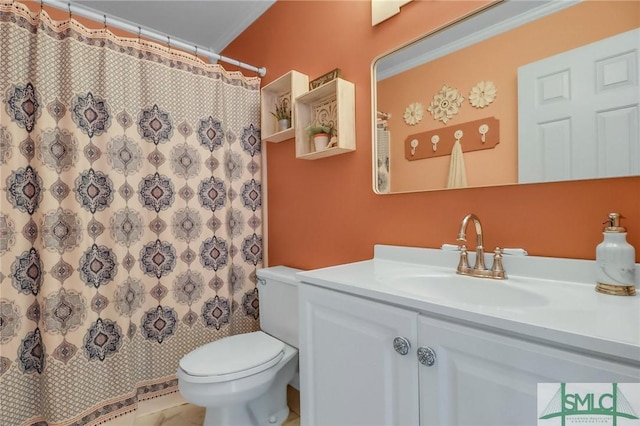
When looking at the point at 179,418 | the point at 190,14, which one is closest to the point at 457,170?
the point at 179,418

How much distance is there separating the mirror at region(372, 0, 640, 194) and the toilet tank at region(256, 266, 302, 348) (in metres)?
0.69

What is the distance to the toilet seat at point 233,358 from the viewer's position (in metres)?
1.21

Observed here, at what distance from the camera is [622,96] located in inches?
33.5

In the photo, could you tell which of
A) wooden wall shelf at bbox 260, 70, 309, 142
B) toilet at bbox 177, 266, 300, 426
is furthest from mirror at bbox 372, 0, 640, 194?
toilet at bbox 177, 266, 300, 426

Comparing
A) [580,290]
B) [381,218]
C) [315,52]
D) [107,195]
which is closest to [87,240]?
[107,195]

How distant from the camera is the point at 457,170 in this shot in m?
1.17

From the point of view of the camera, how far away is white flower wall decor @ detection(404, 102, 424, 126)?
50.4 inches

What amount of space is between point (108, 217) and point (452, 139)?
5.21ft

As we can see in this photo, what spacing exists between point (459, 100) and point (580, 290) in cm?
73

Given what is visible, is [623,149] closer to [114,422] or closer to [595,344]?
[595,344]

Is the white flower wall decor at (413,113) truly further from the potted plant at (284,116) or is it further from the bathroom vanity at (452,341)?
the potted plant at (284,116)

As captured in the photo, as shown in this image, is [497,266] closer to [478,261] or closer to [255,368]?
[478,261]

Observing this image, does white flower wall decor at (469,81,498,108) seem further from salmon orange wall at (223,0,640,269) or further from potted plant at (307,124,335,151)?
potted plant at (307,124,335,151)

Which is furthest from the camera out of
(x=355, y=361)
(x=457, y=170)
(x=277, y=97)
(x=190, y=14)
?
Result: (x=190, y=14)
